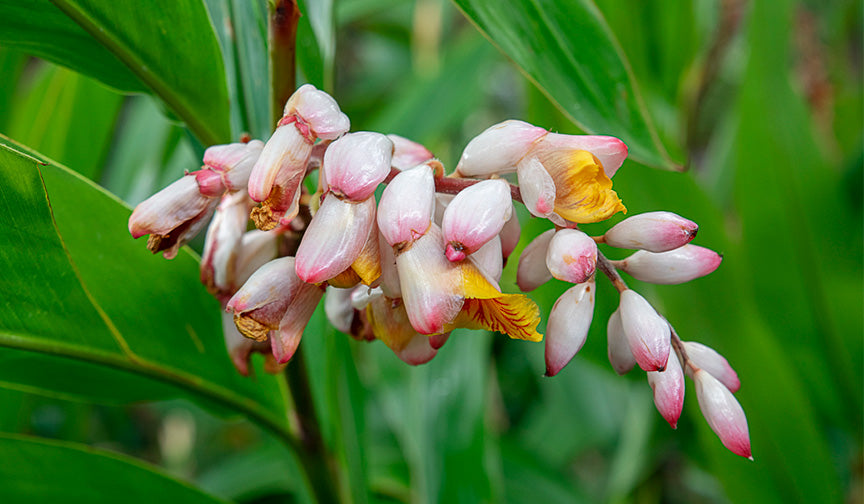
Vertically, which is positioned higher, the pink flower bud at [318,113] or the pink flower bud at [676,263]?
the pink flower bud at [318,113]

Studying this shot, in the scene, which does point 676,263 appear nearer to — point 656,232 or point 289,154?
point 656,232

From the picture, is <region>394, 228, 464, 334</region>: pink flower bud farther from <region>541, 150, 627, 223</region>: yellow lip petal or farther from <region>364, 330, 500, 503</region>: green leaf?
<region>364, 330, 500, 503</region>: green leaf

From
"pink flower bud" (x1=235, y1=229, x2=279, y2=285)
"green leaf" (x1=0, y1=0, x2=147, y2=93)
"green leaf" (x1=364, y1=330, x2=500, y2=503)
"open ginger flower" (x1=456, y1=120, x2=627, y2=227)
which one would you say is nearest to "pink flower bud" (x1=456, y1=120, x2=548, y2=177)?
"open ginger flower" (x1=456, y1=120, x2=627, y2=227)

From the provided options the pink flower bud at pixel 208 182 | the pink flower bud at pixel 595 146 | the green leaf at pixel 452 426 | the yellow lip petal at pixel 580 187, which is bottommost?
the green leaf at pixel 452 426

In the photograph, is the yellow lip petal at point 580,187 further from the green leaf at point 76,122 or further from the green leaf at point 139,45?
the green leaf at point 76,122

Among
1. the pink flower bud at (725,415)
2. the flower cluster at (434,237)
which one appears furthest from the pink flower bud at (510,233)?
the pink flower bud at (725,415)

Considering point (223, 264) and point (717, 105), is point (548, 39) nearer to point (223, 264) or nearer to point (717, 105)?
point (223, 264)
